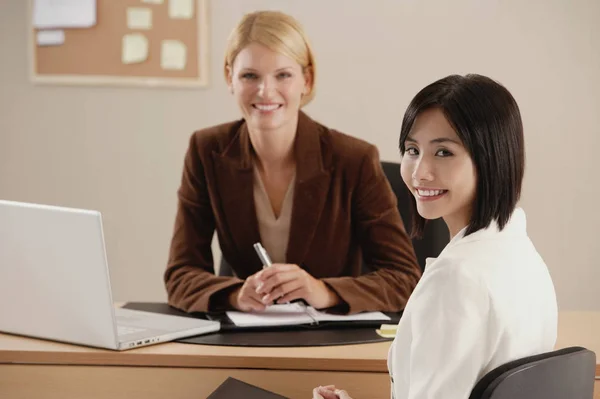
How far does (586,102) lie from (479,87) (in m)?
2.55

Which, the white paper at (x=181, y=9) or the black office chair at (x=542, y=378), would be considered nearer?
the black office chair at (x=542, y=378)

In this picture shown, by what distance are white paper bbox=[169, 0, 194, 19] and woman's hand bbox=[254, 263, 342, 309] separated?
200cm

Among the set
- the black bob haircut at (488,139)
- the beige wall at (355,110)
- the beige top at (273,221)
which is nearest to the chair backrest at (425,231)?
the beige top at (273,221)

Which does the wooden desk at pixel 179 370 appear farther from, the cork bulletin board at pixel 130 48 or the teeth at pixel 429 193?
the cork bulletin board at pixel 130 48

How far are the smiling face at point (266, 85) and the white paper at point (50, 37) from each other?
1.75 metres

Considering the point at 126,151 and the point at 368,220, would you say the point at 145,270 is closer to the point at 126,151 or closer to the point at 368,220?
the point at 126,151

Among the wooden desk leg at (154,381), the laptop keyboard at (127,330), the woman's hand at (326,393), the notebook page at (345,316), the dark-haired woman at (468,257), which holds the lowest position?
the wooden desk leg at (154,381)

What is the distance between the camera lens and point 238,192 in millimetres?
2271

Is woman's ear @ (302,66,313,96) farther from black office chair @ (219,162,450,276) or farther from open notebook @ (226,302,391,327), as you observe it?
open notebook @ (226,302,391,327)

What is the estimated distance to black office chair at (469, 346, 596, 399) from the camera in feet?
3.63

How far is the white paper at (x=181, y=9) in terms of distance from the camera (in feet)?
11.9

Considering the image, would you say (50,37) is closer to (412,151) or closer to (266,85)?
(266,85)

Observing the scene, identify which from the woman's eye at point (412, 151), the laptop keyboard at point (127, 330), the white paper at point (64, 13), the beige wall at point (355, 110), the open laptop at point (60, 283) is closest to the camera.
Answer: the woman's eye at point (412, 151)

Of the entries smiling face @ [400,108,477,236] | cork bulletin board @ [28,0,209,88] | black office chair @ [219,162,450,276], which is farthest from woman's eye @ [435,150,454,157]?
cork bulletin board @ [28,0,209,88]
